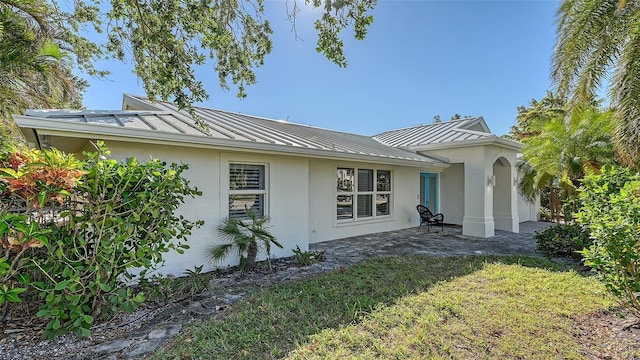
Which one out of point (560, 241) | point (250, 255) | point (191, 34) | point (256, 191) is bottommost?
point (250, 255)

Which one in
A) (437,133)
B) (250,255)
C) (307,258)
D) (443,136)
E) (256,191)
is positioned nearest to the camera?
(250,255)

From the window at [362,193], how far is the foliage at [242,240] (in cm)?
441

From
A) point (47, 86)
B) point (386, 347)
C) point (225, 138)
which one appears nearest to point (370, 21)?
point (225, 138)

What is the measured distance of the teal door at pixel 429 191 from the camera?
566 inches

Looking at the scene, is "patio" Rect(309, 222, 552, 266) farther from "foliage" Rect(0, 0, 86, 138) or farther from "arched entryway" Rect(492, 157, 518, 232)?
"foliage" Rect(0, 0, 86, 138)

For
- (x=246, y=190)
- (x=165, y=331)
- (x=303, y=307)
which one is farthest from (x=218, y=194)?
(x=303, y=307)

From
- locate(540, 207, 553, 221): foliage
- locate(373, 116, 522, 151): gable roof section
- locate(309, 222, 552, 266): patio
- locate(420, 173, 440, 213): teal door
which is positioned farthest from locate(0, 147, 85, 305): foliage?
locate(540, 207, 553, 221): foliage

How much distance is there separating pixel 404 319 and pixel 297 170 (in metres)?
5.19

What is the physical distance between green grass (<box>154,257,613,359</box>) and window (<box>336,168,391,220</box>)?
470 cm

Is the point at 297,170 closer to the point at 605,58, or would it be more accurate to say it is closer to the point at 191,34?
the point at 191,34

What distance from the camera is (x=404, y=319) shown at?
13.9ft

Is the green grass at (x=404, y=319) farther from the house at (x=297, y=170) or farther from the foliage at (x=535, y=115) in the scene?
the foliage at (x=535, y=115)

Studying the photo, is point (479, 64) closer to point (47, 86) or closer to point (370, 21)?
point (370, 21)

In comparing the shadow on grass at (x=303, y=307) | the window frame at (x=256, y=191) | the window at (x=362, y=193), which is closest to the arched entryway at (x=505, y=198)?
the window at (x=362, y=193)
